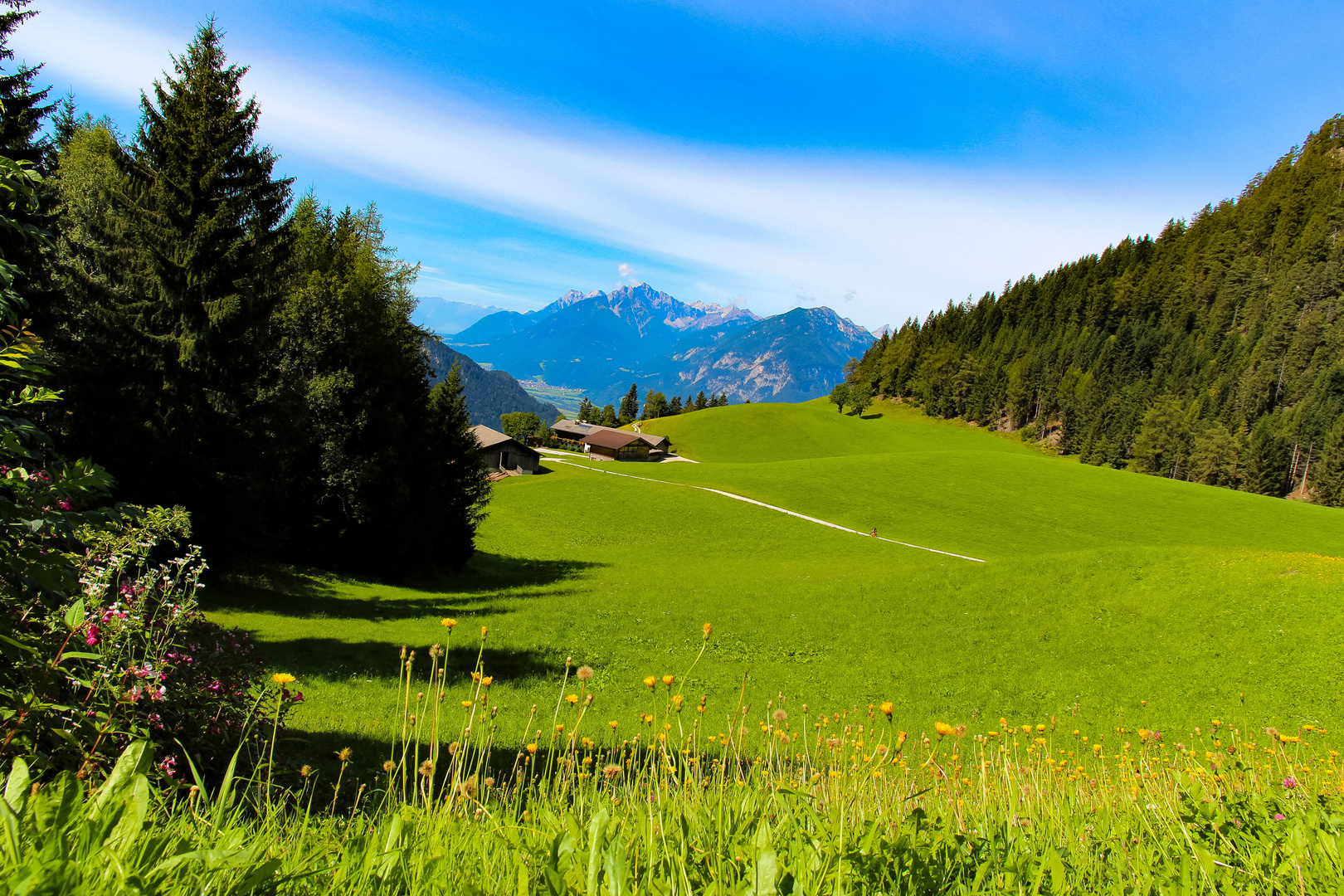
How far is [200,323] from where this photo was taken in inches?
593

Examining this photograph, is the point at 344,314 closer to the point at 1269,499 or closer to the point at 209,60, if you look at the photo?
the point at 209,60

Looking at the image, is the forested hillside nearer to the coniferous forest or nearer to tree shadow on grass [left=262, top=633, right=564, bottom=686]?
tree shadow on grass [left=262, top=633, right=564, bottom=686]

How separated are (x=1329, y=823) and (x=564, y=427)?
338 feet

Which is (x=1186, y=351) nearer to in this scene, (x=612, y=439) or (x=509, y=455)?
(x=612, y=439)

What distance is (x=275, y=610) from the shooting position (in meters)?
14.3

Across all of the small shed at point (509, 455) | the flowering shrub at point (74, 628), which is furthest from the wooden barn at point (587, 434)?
the flowering shrub at point (74, 628)

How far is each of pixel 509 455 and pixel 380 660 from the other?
190 feet

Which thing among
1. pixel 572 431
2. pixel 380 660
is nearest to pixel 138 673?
pixel 380 660

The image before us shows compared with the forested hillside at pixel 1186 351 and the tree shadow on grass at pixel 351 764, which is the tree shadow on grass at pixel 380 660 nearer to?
the tree shadow on grass at pixel 351 764

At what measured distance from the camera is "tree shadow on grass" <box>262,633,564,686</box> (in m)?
10.1

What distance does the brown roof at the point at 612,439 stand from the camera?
275 feet

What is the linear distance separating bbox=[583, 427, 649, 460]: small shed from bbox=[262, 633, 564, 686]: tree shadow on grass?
6892 cm

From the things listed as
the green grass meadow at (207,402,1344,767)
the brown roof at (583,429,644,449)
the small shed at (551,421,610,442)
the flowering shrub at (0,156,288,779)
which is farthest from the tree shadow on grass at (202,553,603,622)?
the small shed at (551,421,610,442)

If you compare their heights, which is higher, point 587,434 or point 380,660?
point 587,434
